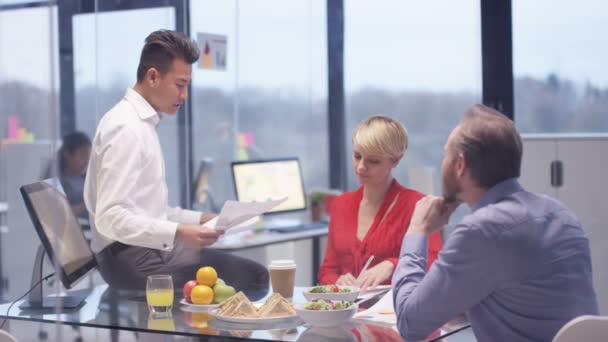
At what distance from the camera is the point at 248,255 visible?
5.04 metres

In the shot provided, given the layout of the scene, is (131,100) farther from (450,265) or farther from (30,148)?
(30,148)

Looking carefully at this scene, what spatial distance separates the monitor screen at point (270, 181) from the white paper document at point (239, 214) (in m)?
2.04

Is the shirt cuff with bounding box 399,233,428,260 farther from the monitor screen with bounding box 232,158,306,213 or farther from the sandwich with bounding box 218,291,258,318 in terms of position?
the monitor screen with bounding box 232,158,306,213

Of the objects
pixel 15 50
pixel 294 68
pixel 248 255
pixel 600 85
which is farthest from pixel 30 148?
pixel 600 85

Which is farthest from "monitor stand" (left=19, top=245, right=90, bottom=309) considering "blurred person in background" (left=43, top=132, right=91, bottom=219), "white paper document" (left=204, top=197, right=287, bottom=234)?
"blurred person in background" (left=43, top=132, right=91, bottom=219)

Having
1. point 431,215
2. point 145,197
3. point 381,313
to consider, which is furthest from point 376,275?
point 145,197

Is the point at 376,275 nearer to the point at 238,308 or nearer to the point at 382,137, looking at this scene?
the point at 382,137

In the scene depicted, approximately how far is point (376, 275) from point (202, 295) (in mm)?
610

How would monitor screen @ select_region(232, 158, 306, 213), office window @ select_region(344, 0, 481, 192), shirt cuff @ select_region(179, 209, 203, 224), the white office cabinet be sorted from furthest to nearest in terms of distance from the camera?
office window @ select_region(344, 0, 481, 192), monitor screen @ select_region(232, 158, 306, 213), the white office cabinet, shirt cuff @ select_region(179, 209, 203, 224)

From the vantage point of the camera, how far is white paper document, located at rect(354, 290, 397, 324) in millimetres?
2321

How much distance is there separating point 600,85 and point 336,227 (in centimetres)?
259

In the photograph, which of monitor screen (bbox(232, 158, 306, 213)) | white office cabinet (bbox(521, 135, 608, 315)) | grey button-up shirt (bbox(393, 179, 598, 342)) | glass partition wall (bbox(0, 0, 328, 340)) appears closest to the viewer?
grey button-up shirt (bbox(393, 179, 598, 342))

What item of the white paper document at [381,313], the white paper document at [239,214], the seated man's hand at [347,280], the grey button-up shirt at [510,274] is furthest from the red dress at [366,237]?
the grey button-up shirt at [510,274]

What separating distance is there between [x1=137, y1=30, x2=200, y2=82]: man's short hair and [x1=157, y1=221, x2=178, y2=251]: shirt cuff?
569 mm
